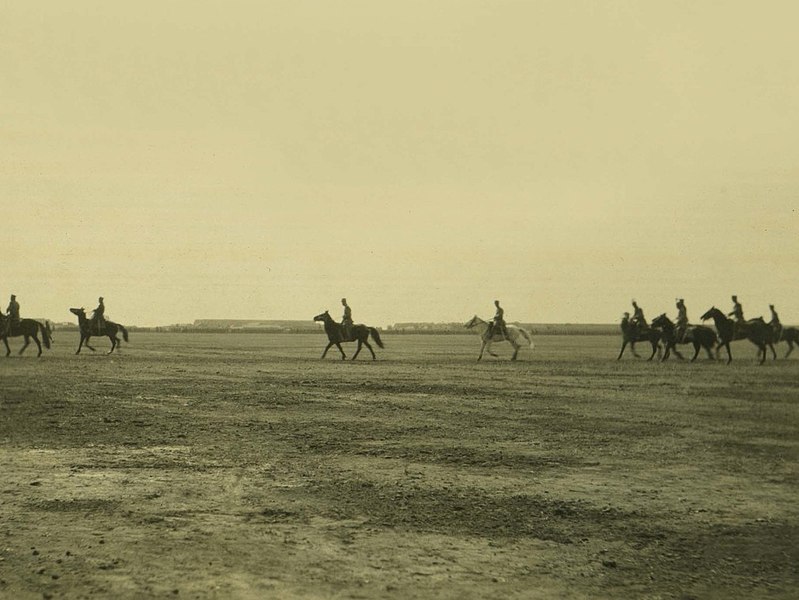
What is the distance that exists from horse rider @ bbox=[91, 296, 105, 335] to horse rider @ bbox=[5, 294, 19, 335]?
127 inches

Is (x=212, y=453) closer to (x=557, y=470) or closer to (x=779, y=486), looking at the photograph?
(x=557, y=470)

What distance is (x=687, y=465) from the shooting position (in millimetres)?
9453

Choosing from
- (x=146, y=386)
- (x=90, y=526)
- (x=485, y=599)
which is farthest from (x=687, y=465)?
(x=146, y=386)

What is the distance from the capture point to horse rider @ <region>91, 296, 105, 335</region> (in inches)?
1409

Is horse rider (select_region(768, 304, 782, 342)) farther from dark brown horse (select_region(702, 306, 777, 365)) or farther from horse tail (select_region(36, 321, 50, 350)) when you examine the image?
horse tail (select_region(36, 321, 50, 350))

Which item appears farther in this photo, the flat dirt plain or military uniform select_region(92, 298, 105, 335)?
A: military uniform select_region(92, 298, 105, 335)

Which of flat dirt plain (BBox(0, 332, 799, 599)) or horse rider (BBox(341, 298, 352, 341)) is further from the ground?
horse rider (BBox(341, 298, 352, 341))

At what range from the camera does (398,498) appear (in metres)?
7.78

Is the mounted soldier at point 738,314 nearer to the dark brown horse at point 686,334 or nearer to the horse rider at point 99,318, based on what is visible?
the dark brown horse at point 686,334

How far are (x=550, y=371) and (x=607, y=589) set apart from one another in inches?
835

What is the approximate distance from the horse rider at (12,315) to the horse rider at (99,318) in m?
3.21

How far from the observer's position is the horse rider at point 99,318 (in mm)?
35781

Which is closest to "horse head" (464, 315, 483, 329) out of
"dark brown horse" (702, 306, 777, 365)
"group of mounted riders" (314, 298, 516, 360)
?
"group of mounted riders" (314, 298, 516, 360)

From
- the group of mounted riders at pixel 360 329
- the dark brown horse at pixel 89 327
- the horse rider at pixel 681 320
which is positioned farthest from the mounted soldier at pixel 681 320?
the dark brown horse at pixel 89 327
